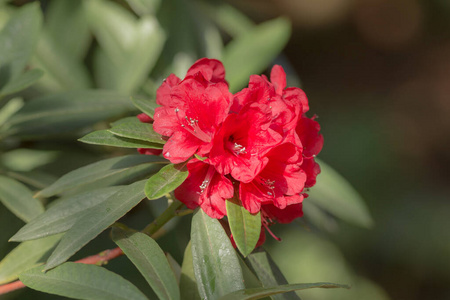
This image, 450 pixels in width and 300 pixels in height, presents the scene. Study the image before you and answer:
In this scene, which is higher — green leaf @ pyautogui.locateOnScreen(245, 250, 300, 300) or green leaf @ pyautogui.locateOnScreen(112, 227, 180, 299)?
green leaf @ pyautogui.locateOnScreen(112, 227, 180, 299)

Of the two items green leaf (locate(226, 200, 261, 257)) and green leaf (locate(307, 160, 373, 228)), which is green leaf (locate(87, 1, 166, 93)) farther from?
green leaf (locate(226, 200, 261, 257))

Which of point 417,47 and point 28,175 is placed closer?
point 28,175

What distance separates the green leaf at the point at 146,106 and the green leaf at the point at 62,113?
12.9 inches

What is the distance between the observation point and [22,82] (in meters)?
1.12

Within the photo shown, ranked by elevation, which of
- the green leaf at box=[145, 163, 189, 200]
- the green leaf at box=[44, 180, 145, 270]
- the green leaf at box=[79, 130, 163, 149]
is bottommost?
the green leaf at box=[44, 180, 145, 270]

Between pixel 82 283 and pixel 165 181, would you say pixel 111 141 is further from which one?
pixel 82 283

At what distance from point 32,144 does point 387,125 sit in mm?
2608

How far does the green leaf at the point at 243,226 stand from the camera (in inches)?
31.1

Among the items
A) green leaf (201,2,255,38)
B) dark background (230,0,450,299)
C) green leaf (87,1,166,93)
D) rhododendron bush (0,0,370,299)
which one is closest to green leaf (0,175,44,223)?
rhododendron bush (0,0,370,299)

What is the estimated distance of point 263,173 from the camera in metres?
0.91

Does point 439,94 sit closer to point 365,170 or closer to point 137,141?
point 365,170

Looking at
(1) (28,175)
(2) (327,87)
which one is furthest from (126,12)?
(2) (327,87)

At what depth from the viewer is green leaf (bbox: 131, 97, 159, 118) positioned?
956mm

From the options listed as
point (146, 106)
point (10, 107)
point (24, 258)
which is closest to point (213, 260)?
point (146, 106)
